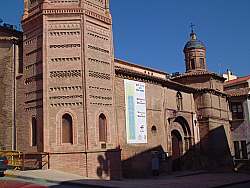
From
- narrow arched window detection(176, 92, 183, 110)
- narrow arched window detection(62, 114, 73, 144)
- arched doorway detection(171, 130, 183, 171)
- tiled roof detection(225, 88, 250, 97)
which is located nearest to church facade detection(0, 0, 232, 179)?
narrow arched window detection(62, 114, 73, 144)

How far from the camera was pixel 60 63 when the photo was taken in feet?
61.8

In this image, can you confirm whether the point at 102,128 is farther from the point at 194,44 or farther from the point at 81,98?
the point at 194,44

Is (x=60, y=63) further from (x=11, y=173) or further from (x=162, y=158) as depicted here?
(x=162, y=158)

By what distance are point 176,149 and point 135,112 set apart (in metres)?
6.77

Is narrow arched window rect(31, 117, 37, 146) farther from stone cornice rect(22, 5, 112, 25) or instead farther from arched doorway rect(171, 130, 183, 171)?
arched doorway rect(171, 130, 183, 171)

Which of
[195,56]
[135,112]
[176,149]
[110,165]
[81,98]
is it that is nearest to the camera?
[81,98]

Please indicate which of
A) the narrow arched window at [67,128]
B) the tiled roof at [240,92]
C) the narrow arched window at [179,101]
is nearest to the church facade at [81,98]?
the narrow arched window at [67,128]

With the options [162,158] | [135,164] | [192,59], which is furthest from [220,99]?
[135,164]

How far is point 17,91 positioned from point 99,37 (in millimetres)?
5607

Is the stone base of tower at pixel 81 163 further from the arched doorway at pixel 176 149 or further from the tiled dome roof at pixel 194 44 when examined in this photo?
the tiled dome roof at pixel 194 44

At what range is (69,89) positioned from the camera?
18.6 meters

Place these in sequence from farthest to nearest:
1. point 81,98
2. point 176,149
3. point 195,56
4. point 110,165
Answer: point 195,56, point 176,149, point 110,165, point 81,98

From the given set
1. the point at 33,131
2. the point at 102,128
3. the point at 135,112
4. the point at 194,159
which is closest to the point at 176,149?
the point at 194,159

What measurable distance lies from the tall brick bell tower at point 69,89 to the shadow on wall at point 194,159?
2727 millimetres
